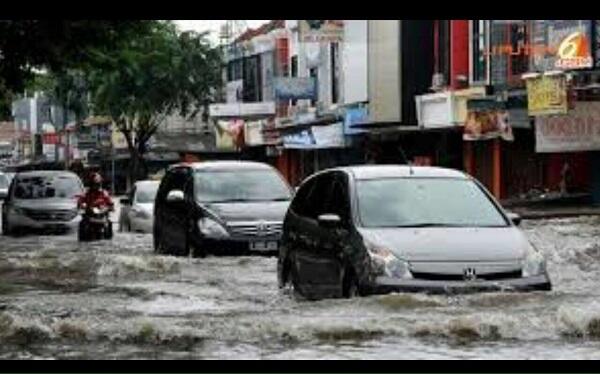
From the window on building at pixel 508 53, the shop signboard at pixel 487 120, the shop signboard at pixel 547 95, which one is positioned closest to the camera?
the shop signboard at pixel 547 95

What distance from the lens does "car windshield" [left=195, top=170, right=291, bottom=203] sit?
19.2 m

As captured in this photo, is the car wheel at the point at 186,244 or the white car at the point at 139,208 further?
the white car at the point at 139,208

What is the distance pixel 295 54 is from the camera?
179ft

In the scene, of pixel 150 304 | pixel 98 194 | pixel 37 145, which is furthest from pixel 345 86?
pixel 37 145

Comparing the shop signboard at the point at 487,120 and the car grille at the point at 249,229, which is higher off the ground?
the shop signboard at the point at 487,120

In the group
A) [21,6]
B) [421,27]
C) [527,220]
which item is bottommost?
[527,220]

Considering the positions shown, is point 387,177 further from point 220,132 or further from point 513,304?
point 220,132

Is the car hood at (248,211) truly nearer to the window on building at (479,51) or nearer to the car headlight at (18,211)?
the car headlight at (18,211)

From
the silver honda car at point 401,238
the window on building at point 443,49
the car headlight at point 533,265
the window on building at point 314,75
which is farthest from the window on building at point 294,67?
the car headlight at point 533,265

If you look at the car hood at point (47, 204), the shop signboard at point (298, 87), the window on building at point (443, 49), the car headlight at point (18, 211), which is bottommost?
the car headlight at point (18, 211)

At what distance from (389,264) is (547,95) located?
21.9m

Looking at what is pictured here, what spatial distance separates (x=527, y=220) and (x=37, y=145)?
247ft

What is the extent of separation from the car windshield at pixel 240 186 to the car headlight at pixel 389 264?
810 centimetres

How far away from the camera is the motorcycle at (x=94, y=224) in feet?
85.0
